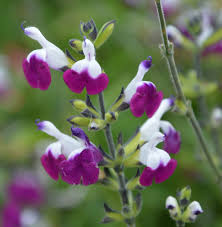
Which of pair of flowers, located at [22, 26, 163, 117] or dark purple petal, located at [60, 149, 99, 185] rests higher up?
pair of flowers, located at [22, 26, 163, 117]

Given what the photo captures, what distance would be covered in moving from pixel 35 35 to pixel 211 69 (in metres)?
1.74

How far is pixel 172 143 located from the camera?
134cm

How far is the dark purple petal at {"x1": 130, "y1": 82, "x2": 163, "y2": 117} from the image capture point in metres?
1.21

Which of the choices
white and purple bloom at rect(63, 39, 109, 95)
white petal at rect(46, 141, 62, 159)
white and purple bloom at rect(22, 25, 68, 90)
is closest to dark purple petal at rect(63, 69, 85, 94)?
white and purple bloom at rect(63, 39, 109, 95)

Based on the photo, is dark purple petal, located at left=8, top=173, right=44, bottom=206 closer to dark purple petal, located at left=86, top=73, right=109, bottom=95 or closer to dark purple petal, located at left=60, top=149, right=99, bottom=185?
dark purple petal, located at left=60, top=149, right=99, bottom=185

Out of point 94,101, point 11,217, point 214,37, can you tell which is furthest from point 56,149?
point 94,101

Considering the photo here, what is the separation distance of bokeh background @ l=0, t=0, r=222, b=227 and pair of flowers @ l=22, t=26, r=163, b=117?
2.79ft

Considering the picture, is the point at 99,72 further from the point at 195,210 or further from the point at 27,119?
the point at 27,119

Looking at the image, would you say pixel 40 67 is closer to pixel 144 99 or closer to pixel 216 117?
pixel 144 99

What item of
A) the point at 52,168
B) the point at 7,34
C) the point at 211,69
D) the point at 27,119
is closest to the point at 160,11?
the point at 52,168

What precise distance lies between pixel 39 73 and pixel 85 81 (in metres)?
0.16

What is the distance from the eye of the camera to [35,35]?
1.34 m

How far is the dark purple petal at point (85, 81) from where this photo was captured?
1.10 metres

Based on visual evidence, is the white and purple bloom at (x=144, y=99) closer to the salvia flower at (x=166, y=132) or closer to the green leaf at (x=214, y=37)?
the salvia flower at (x=166, y=132)
